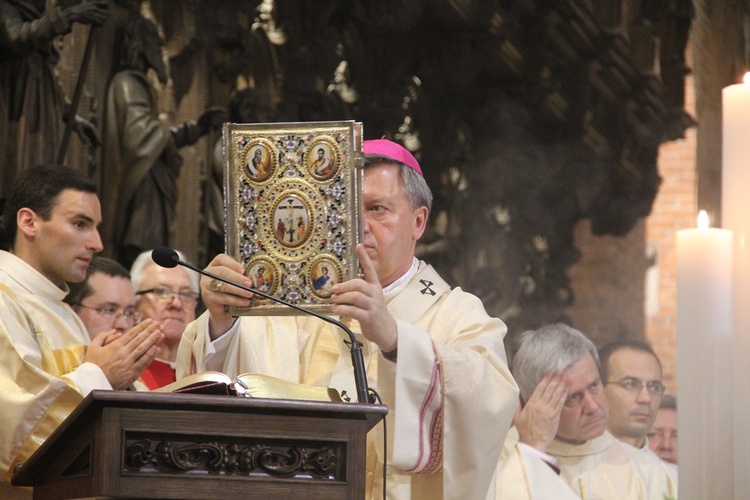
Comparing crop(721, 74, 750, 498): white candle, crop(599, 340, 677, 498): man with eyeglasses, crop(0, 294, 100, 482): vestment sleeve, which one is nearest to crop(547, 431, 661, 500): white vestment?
crop(599, 340, 677, 498): man with eyeglasses

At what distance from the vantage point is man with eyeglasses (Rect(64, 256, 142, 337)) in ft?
17.3

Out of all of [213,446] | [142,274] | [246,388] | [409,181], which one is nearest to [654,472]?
[142,274]

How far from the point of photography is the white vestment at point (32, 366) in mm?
3689

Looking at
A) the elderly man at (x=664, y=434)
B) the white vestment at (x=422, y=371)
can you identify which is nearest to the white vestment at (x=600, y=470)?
the elderly man at (x=664, y=434)

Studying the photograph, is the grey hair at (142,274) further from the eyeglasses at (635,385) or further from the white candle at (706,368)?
the white candle at (706,368)

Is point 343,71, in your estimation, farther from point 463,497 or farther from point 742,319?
point 742,319

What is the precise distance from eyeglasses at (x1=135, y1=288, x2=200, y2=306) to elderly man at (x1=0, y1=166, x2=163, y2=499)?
1.17 metres

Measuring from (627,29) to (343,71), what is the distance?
2.50 metres

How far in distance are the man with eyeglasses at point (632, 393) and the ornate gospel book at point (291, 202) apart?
11.0ft

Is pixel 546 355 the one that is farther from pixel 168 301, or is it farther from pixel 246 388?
pixel 246 388

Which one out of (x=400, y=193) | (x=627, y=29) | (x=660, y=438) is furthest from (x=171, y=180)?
(x=627, y=29)

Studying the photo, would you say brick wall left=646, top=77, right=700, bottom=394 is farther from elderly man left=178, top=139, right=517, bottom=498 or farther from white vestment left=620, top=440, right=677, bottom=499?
elderly man left=178, top=139, right=517, bottom=498

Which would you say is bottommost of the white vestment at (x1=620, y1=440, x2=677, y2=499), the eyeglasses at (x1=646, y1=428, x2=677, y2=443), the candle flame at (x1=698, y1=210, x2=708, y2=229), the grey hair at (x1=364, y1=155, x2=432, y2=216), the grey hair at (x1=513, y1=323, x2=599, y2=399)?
the white vestment at (x1=620, y1=440, x2=677, y2=499)

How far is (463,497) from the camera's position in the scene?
3.42 metres
